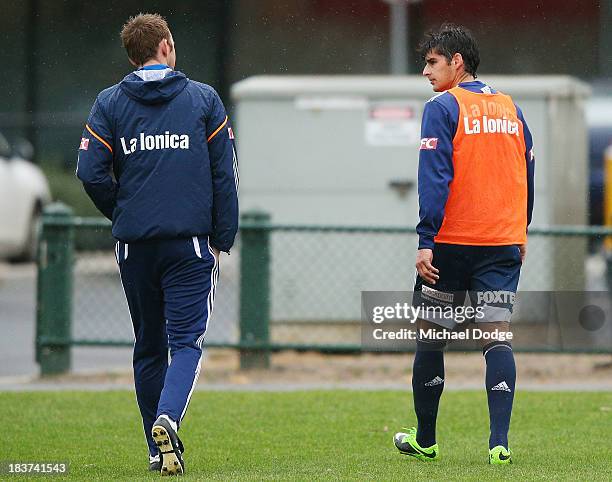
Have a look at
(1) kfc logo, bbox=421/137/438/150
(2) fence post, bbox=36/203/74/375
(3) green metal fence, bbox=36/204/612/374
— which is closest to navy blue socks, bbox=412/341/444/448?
(1) kfc logo, bbox=421/137/438/150

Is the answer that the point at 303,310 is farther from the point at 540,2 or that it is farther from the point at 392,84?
the point at 540,2

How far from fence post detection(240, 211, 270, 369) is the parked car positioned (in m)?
7.29

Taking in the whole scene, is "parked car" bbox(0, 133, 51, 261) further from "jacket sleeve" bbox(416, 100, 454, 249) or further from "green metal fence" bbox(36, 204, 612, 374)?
"jacket sleeve" bbox(416, 100, 454, 249)

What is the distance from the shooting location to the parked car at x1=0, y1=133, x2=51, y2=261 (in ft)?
53.0

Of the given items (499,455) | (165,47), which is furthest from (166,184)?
(499,455)

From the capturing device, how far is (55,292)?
30.8 feet

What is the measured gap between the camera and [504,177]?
5391 millimetres

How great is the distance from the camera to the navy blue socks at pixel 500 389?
5332 millimetres

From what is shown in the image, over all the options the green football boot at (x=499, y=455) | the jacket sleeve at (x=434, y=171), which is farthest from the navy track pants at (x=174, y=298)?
the green football boot at (x=499, y=455)

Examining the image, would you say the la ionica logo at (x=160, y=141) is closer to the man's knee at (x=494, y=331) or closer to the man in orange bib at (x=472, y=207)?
the man in orange bib at (x=472, y=207)

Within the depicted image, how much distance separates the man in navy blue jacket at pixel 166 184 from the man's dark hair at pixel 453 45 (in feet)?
3.08

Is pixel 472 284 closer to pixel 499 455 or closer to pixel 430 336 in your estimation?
pixel 430 336

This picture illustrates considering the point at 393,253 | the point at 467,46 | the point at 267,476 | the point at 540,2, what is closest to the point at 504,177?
the point at 467,46

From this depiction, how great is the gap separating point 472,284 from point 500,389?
448 mm
